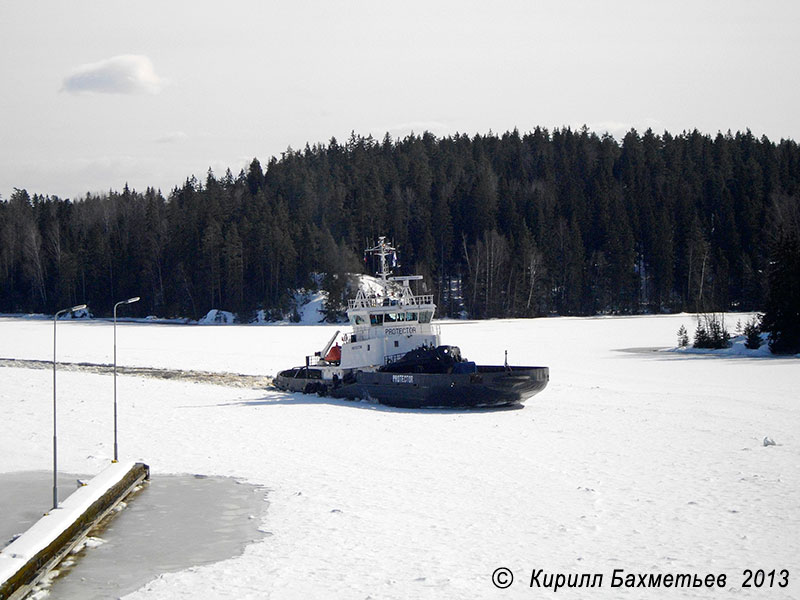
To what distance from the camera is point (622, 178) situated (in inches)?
4633

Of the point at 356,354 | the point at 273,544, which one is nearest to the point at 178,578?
the point at 273,544

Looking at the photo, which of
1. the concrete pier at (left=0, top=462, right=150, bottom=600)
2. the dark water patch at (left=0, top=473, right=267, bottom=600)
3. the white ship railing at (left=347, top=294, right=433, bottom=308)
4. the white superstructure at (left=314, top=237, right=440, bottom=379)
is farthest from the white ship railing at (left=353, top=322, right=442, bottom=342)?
the concrete pier at (left=0, top=462, right=150, bottom=600)

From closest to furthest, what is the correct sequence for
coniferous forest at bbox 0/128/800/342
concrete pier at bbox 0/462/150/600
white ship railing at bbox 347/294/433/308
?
concrete pier at bbox 0/462/150/600, white ship railing at bbox 347/294/433/308, coniferous forest at bbox 0/128/800/342

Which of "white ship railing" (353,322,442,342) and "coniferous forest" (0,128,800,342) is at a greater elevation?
"coniferous forest" (0,128,800,342)

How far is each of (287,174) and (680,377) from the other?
9155 cm

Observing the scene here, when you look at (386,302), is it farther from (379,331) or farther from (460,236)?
(460,236)

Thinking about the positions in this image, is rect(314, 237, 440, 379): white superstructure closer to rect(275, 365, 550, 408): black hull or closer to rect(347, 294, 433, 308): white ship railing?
rect(347, 294, 433, 308): white ship railing

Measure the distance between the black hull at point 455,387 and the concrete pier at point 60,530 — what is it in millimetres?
11449

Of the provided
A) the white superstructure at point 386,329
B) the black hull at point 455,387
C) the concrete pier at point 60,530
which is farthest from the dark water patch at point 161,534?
the white superstructure at point 386,329

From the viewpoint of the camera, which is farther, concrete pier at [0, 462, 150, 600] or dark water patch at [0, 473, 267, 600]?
dark water patch at [0, 473, 267, 600]

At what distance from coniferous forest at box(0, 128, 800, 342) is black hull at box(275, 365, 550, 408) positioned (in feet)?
197

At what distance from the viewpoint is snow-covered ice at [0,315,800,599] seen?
32.5 feet

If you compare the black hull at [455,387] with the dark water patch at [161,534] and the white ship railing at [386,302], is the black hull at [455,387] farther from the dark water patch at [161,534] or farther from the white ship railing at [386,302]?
the dark water patch at [161,534]

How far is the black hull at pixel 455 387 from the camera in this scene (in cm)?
2419
